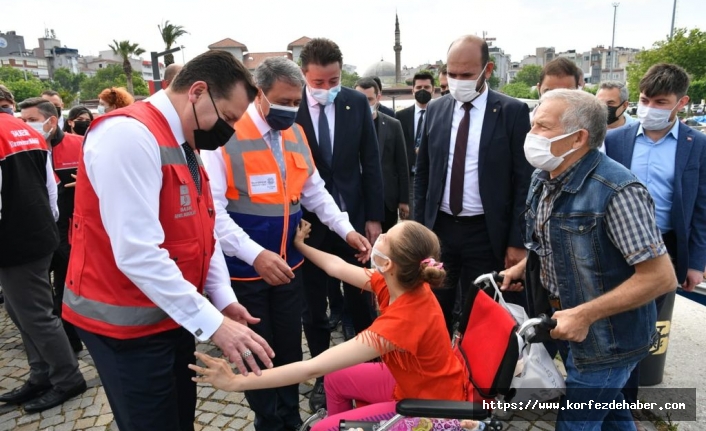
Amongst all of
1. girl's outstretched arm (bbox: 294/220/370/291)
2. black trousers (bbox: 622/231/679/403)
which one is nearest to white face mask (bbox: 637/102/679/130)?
black trousers (bbox: 622/231/679/403)

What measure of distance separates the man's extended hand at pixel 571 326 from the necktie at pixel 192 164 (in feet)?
5.24

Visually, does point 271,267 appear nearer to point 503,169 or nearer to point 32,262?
point 503,169

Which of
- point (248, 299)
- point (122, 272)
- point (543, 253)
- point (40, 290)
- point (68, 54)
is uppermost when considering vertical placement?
point (68, 54)

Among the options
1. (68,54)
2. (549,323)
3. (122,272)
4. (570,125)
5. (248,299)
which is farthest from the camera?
(68,54)

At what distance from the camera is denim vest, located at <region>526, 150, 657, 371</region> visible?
1.94 m

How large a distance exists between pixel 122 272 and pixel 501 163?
2476 mm

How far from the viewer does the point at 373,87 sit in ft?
20.0

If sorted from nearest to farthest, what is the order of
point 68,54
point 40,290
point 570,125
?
1. point 570,125
2. point 40,290
3. point 68,54

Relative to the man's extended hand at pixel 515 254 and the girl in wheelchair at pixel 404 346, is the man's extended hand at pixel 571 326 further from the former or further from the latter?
the man's extended hand at pixel 515 254

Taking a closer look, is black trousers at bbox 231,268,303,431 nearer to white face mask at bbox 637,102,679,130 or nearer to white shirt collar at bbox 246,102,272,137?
white shirt collar at bbox 246,102,272,137

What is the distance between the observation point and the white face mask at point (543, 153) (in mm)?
2076

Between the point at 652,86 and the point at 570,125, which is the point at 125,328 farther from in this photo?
the point at 652,86

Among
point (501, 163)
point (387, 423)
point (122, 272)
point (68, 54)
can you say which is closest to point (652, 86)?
point (501, 163)

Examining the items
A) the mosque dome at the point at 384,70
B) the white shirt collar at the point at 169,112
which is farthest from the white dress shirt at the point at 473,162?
the mosque dome at the point at 384,70
